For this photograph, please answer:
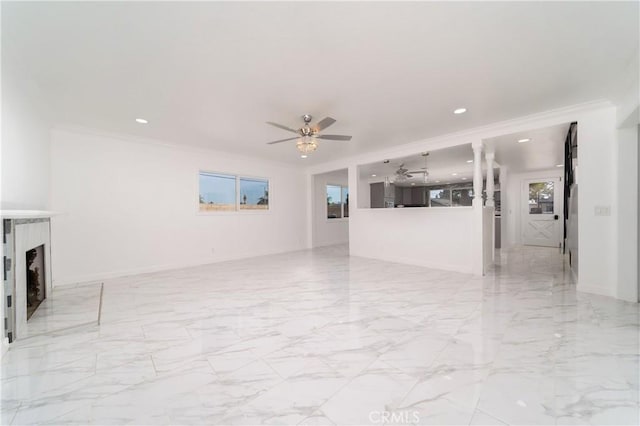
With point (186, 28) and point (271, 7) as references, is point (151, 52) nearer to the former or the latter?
point (186, 28)

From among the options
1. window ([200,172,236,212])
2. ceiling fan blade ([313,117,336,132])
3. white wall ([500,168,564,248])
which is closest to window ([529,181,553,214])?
white wall ([500,168,564,248])

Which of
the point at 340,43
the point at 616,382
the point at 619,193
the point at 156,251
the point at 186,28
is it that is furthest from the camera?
the point at 156,251

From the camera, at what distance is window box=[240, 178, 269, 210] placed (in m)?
6.83

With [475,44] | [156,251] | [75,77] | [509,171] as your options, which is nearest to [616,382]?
[475,44]

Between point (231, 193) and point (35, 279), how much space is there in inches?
149

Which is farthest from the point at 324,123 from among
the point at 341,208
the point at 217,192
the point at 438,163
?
the point at 341,208

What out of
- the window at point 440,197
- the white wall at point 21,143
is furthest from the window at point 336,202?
the white wall at point 21,143

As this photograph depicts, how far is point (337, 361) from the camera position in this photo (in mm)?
1946

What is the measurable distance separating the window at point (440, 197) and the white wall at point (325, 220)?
584 centimetres

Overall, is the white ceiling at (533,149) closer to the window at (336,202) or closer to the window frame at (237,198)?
the window at (336,202)

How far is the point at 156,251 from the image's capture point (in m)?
5.19

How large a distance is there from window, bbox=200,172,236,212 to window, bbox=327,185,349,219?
11.9 ft

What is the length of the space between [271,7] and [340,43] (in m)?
0.64

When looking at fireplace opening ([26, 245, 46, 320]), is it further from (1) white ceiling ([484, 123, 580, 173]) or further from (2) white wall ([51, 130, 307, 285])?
(1) white ceiling ([484, 123, 580, 173])
